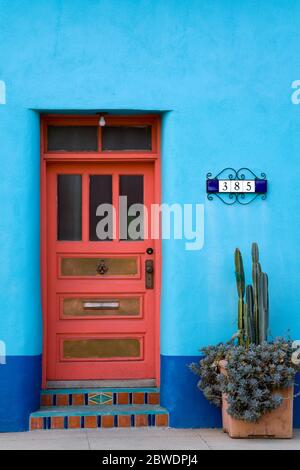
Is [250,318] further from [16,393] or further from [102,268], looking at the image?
[16,393]

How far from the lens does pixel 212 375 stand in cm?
780

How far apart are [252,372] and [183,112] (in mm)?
2508

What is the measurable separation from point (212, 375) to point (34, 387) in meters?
1.64

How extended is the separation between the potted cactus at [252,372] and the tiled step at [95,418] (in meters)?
0.54

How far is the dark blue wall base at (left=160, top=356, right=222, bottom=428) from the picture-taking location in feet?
26.3

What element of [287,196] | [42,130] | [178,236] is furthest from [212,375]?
[42,130]

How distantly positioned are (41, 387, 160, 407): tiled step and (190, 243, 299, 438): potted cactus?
62 centimetres

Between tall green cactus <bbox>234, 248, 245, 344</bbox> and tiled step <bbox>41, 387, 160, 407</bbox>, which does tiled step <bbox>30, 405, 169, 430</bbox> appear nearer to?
tiled step <bbox>41, 387, 160, 407</bbox>

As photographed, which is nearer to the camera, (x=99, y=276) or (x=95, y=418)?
(x=95, y=418)

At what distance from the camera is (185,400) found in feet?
26.3

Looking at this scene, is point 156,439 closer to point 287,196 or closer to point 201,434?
point 201,434

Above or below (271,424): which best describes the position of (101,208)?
above

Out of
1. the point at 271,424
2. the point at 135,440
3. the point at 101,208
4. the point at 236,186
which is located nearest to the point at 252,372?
A: the point at 271,424

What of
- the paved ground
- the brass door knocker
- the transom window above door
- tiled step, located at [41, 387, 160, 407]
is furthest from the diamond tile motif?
the transom window above door
